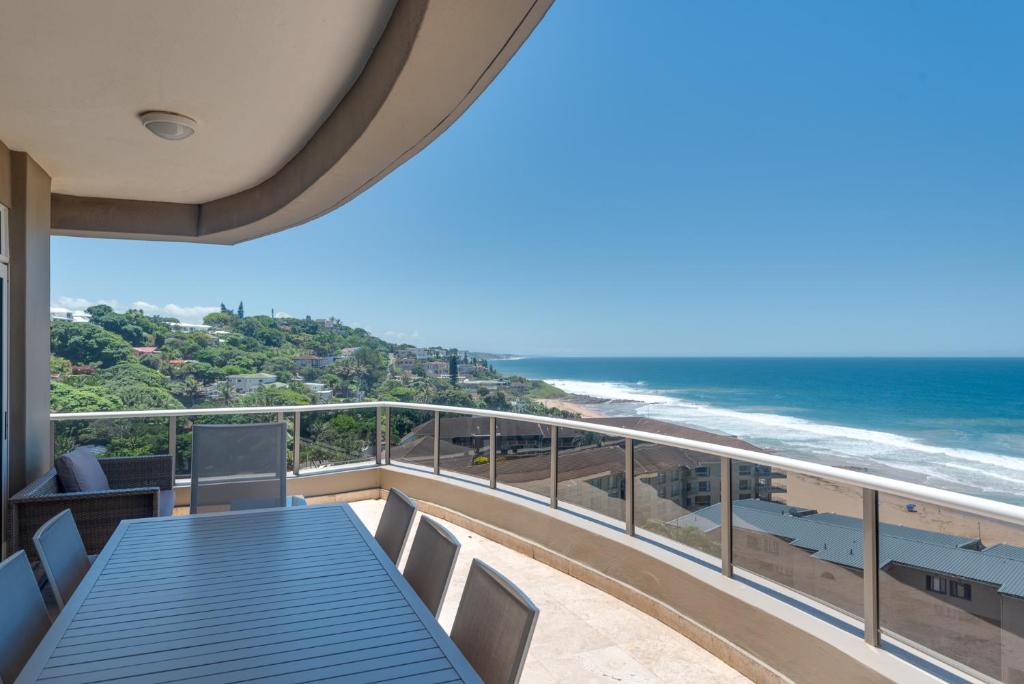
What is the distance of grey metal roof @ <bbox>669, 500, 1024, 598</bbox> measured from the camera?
208 centimetres

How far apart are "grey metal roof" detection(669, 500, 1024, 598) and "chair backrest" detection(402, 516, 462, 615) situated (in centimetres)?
168

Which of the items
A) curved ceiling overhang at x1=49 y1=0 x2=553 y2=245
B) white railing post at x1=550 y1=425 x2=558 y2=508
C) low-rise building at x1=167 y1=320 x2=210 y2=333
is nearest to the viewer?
curved ceiling overhang at x1=49 y1=0 x2=553 y2=245

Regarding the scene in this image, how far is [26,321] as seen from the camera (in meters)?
3.99

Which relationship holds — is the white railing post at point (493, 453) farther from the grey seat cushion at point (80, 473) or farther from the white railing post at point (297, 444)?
the grey seat cushion at point (80, 473)

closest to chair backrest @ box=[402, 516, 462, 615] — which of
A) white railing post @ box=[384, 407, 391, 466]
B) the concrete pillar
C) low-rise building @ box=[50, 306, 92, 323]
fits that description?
the concrete pillar

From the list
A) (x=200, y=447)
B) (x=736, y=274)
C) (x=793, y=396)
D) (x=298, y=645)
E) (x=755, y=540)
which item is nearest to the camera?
(x=298, y=645)

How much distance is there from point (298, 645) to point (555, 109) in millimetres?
29807

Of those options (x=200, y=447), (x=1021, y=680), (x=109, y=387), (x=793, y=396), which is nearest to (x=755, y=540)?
(x=1021, y=680)

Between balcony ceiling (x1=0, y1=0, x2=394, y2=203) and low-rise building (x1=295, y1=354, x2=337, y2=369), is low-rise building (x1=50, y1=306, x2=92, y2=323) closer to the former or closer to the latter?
balcony ceiling (x1=0, y1=0, x2=394, y2=203)

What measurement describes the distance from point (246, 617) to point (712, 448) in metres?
2.31

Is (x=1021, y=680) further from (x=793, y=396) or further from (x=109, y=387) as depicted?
(x=793, y=396)

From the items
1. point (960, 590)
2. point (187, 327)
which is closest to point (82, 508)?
point (960, 590)

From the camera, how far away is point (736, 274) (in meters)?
39.6

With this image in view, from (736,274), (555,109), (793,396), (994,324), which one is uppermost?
(555,109)
